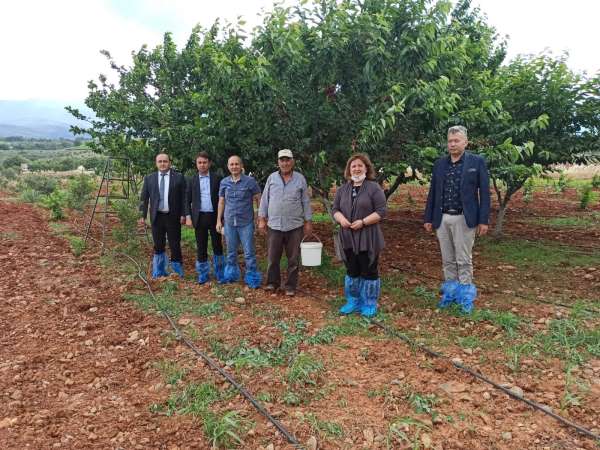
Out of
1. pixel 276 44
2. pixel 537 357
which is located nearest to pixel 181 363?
pixel 537 357

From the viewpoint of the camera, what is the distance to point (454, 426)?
3.04m

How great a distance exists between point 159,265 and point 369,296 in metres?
3.15

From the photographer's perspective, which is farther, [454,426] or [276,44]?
[276,44]

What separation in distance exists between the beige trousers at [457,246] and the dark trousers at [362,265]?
0.77 meters

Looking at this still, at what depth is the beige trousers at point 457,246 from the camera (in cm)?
471

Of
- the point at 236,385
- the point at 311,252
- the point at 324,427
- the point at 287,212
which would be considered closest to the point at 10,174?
the point at 287,212

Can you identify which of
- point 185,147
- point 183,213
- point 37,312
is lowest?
point 37,312

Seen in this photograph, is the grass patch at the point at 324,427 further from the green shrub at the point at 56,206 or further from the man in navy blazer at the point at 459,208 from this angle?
the green shrub at the point at 56,206

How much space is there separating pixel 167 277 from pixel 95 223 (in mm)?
5664

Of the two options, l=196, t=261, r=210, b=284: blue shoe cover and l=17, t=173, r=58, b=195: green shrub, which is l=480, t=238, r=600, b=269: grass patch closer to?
l=196, t=261, r=210, b=284: blue shoe cover

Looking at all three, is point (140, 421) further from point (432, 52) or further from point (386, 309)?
point (432, 52)

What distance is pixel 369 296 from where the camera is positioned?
492 cm

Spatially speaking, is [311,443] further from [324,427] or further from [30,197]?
[30,197]

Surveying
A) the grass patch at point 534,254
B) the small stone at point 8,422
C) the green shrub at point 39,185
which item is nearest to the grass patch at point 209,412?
the small stone at point 8,422
